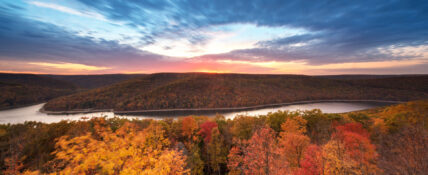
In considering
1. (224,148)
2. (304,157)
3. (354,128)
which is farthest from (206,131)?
(354,128)

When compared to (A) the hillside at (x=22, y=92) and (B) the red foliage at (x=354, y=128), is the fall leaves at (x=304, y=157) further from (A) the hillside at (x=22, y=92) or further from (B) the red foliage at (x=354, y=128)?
(A) the hillside at (x=22, y=92)

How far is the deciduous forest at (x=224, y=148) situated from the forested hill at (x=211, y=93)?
9296 centimetres

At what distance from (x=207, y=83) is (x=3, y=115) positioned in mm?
142383

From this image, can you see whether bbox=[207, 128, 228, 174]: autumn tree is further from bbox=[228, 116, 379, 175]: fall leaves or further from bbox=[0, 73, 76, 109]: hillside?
bbox=[0, 73, 76, 109]: hillside

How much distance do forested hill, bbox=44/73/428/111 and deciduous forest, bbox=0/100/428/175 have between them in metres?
93.0

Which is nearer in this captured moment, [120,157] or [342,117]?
[120,157]

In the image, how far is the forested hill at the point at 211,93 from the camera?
122 meters

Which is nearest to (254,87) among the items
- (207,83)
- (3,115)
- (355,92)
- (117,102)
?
(207,83)

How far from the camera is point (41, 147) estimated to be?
20625mm

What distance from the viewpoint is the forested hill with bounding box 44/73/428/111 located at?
122 meters

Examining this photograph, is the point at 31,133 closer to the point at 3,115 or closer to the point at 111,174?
the point at 111,174

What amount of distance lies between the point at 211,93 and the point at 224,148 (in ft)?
388

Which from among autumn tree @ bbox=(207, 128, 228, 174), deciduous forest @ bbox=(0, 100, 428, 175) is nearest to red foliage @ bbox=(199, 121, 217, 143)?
deciduous forest @ bbox=(0, 100, 428, 175)

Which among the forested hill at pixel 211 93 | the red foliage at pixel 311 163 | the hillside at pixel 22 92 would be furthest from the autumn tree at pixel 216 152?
the hillside at pixel 22 92
